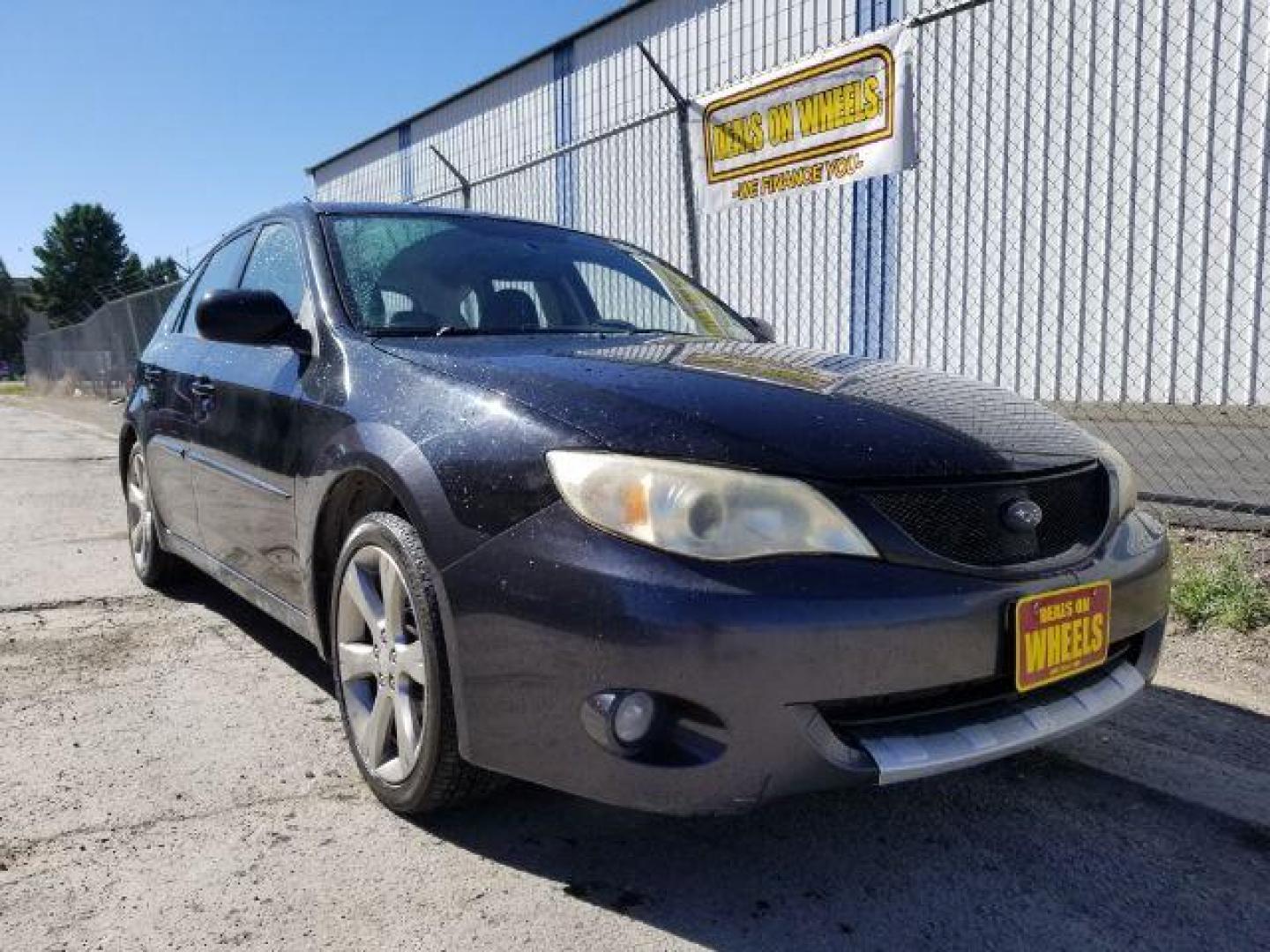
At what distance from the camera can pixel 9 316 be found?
85312 mm

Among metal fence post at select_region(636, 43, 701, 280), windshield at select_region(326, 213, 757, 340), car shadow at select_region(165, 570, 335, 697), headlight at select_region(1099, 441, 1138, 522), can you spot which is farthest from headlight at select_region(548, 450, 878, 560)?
metal fence post at select_region(636, 43, 701, 280)

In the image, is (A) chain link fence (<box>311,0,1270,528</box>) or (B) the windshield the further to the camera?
(A) chain link fence (<box>311,0,1270,528</box>)

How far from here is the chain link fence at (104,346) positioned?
53.3 feet

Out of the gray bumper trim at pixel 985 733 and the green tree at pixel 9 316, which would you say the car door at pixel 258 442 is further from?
the green tree at pixel 9 316

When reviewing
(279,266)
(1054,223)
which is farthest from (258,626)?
(1054,223)

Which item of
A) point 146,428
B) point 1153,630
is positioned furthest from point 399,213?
point 1153,630

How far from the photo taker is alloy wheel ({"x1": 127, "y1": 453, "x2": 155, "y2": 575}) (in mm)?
4258

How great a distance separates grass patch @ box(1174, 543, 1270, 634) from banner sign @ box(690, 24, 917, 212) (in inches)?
105

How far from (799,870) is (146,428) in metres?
3.28

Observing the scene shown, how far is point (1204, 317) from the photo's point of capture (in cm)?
700

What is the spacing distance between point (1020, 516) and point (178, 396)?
3.01 metres

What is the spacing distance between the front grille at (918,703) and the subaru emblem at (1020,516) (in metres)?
0.29

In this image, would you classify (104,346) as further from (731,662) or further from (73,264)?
(73,264)

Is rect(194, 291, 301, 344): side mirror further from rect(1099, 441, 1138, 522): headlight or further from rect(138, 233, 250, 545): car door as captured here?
rect(1099, 441, 1138, 522): headlight
